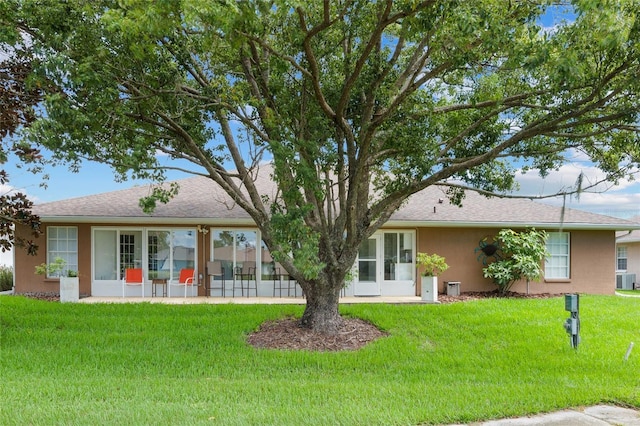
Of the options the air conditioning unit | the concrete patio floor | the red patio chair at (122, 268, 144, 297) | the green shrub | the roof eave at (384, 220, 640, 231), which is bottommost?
the air conditioning unit

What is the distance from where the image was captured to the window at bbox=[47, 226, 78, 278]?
13961 mm

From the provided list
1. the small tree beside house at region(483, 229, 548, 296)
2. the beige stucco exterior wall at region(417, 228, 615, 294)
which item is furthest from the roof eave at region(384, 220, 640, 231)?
the beige stucco exterior wall at region(417, 228, 615, 294)

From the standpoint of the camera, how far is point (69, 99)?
726 centimetres

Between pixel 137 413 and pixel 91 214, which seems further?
pixel 91 214

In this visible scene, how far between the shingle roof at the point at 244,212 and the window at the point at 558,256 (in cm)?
69

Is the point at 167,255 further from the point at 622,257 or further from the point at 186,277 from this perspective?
Result: the point at 622,257

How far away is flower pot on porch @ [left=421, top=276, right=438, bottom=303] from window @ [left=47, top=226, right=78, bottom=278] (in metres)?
10.5

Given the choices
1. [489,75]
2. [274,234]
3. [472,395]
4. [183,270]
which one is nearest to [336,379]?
[472,395]

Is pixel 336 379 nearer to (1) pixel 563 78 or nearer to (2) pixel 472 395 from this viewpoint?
(2) pixel 472 395

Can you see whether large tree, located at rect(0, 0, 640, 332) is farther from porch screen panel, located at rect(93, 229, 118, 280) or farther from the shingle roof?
porch screen panel, located at rect(93, 229, 118, 280)

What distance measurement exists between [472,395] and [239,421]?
2884mm

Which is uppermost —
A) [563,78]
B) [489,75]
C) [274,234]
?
[489,75]

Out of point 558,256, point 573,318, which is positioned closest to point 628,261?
point 558,256

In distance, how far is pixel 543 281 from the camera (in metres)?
14.9
